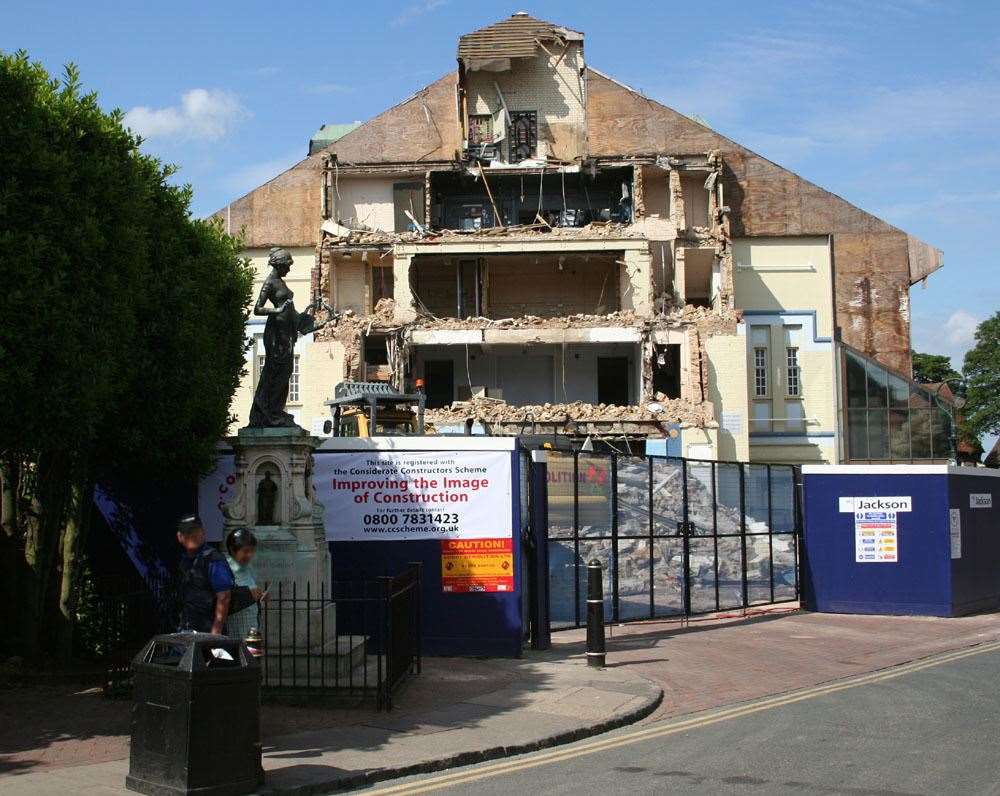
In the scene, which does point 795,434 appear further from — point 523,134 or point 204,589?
point 204,589

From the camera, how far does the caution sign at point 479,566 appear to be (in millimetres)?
14602

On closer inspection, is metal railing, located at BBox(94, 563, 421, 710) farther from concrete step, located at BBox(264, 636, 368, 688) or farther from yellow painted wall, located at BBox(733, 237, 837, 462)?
yellow painted wall, located at BBox(733, 237, 837, 462)

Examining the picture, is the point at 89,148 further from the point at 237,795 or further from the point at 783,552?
the point at 783,552

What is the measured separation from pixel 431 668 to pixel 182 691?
6.27 metres

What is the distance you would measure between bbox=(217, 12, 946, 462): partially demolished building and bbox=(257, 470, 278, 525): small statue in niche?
2639cm

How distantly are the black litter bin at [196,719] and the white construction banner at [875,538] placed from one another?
1493 cm

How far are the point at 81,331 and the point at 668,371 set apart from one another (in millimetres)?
31871

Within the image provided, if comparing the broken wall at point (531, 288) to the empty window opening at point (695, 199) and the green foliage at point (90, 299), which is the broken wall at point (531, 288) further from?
the green foliage at point (90, 299)

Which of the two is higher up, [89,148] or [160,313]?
[89,148]

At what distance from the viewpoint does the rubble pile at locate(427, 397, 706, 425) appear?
37.7 m

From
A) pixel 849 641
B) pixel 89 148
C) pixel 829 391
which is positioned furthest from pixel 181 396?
pixel 829 391

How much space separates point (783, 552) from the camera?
69.7 ft

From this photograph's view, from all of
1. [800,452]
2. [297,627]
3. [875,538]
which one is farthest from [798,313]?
[297,627]

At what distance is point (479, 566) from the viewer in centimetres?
1464
